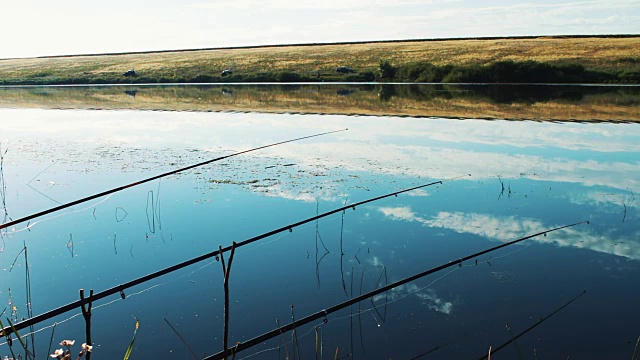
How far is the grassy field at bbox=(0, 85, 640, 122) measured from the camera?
826 inches

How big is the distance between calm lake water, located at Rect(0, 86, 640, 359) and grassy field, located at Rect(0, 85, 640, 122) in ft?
20.8

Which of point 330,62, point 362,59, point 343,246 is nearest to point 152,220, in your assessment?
point 343,246

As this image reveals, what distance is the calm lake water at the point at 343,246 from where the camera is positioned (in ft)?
Answer: 16.4

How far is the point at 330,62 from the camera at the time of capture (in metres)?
51.3

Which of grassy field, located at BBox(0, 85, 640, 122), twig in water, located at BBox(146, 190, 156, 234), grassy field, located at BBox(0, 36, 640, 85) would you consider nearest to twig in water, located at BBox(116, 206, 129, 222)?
twig in water, located at BBox(146, 190, 156, 234)

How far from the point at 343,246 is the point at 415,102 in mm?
19352

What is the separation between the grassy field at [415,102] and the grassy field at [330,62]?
28.1ft

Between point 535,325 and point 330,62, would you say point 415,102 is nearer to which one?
point 535,325

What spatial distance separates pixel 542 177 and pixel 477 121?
852 centimetres

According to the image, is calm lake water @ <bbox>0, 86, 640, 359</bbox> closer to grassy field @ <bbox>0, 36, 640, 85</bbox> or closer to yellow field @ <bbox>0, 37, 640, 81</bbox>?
grassy field @ <bbox>0, 36, 640, 85</bbox>

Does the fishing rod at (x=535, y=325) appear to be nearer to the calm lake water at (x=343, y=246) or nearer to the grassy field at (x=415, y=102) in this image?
the calm lake water at (x=343, y=246)

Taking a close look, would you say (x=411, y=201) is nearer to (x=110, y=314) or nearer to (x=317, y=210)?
(x=317, y=210)


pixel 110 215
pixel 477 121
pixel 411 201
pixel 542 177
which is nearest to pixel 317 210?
pixel 411 201

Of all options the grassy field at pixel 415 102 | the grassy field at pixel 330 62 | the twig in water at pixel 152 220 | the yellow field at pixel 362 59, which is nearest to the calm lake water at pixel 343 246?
the twig in water at pixel 152 220
